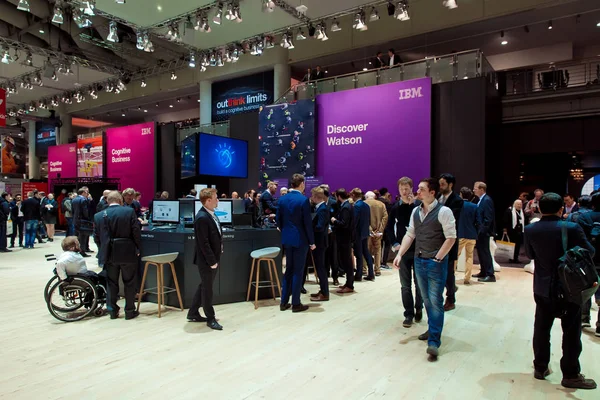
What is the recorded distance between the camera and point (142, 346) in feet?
11.8

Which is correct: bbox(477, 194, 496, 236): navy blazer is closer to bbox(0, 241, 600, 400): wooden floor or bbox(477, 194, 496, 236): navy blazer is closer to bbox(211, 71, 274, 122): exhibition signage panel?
bbox(0, 241, 600, 400): wooden floor

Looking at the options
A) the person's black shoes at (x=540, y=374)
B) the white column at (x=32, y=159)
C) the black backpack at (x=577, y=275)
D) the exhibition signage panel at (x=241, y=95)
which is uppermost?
the exhibition signage panel at (x=241, y=95)

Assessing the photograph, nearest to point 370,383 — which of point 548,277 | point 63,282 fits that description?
point 548,277

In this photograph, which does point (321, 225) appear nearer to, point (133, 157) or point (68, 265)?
point (68, 265)

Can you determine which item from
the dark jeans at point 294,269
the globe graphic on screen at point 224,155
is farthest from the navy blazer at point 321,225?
the globe graphic on screen at point 224,155

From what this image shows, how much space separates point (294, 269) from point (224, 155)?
27.5 ft

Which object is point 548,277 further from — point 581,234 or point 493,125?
point 493,125

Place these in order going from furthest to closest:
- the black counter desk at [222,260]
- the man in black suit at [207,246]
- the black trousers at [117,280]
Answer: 1. the black counter desk at [222,260]
2. the black trousers at [117,280]
3. the man in black suit at [207,246]

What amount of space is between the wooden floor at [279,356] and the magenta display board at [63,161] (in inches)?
591

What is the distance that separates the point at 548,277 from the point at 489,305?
2611 millimetres

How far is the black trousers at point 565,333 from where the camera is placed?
2.71 m

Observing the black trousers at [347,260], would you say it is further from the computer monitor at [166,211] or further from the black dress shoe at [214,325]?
the computer monitor at [166,211]

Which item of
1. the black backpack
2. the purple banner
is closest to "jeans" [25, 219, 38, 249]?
the purple banner

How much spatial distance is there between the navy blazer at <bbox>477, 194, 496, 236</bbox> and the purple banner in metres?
2.91
